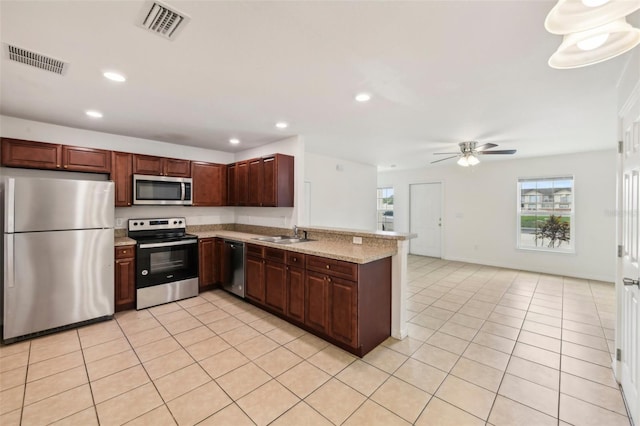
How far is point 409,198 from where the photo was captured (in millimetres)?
7867

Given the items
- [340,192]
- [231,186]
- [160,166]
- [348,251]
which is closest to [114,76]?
[160,166]

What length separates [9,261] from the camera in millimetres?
2729

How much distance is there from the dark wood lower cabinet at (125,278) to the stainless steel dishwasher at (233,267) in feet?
3.92

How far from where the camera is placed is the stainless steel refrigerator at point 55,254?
275 cm

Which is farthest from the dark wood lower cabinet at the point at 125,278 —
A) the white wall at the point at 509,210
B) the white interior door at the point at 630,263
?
the white wall at the point at 509,210

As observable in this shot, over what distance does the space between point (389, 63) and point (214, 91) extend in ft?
5.27

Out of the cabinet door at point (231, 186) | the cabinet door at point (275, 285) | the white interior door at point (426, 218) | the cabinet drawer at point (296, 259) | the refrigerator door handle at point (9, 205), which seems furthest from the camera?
the white interior door at point (426, 218)

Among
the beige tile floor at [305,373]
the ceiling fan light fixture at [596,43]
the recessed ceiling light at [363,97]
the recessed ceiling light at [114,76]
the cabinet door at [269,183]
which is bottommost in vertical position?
the beige tile floor at [305,373]

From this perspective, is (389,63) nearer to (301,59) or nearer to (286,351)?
(301,59)

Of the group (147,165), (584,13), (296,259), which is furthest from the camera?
(147,165)

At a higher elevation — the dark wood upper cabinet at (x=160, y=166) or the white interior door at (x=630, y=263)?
the dark wood upper cabinet at (x=160, y=166)

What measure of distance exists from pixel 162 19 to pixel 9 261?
2951 millimetres

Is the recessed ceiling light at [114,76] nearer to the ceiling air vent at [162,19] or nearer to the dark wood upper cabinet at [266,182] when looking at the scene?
the ceiling air vent at [162,19]

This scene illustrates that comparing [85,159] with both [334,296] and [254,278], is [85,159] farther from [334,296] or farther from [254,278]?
[334,296]
